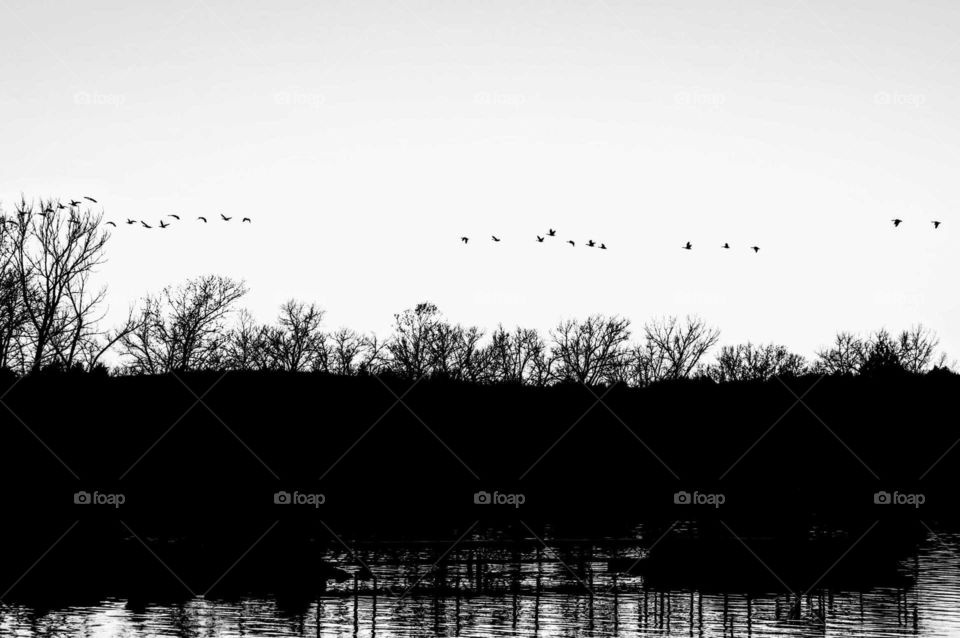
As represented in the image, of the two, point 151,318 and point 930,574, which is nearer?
point 930,574

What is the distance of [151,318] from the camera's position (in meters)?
74.9

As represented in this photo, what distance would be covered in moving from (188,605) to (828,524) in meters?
27.3

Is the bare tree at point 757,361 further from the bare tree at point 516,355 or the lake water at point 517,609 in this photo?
the lake water at point 517,609

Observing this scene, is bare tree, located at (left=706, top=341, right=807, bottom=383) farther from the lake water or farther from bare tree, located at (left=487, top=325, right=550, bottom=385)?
the lake water

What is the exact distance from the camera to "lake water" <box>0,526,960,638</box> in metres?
17.3

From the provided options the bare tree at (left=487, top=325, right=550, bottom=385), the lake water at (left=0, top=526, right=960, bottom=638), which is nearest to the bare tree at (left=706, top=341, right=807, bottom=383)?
the bare tree at (left=487, top=325, right=550, bottom=385)

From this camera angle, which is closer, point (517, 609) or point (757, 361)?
point (517, 609)

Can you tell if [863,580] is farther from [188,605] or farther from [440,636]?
[188,605]

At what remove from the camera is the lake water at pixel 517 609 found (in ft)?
56.7

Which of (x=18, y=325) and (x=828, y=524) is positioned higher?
(x=18, y=325)

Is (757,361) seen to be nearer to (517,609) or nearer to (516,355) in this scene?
(516,355)

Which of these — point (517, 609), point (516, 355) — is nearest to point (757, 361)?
point (516, 355)

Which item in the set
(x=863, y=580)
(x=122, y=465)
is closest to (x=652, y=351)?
(x=122, y=465)

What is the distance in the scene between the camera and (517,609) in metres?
19.7
